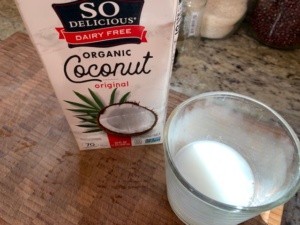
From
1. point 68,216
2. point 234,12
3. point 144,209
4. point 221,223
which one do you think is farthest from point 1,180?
point 234,12

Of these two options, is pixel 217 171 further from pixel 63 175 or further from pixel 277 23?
pixel 277 23

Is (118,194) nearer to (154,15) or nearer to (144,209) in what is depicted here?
(144,209)

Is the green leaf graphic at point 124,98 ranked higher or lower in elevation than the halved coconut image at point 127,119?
higher

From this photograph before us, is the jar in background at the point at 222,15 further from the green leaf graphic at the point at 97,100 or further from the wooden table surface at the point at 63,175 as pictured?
the green leaf graphic at the point at 97,100

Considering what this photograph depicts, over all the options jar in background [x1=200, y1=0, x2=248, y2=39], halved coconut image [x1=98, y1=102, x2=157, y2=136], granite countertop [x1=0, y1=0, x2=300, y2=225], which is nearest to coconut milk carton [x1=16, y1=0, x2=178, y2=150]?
halved coconut image [x1=98, y1=102, x2=157, y2=136]

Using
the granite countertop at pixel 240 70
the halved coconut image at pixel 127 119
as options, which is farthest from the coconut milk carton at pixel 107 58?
the granite countertop at pixel 240 70

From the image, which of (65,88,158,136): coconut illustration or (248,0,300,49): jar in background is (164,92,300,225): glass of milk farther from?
(248,0,300,49): jar in background
